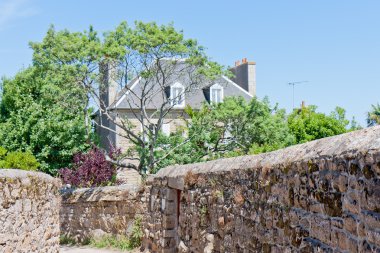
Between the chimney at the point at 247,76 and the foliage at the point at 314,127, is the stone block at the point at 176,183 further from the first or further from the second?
the chimney at the point at 247,76

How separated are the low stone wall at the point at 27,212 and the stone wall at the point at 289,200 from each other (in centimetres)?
213

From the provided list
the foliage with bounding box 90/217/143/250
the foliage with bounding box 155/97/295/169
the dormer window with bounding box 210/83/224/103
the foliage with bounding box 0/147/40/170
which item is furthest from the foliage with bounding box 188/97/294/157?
the dormer window with bounding box 210/83/224/103

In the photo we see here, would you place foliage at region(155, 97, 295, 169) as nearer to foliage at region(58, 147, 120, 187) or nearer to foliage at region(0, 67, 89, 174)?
foliage at region(58, 147, 120, 187)

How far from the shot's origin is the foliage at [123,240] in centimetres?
1368

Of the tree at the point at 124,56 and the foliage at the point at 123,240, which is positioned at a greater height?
the tree at the point at 124,56

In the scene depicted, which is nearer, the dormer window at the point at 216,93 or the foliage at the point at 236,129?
the foliage at the point at 236,129

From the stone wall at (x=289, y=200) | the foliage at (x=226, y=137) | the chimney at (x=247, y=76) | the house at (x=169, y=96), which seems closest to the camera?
the stone wall at (x=289, y=200)

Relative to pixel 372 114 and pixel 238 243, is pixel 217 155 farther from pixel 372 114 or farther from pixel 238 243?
pixel 372 114

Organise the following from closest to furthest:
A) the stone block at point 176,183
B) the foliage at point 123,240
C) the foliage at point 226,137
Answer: the stone block at point 176,183 < the foliage at point 123,240 < the foliage at point 226,137

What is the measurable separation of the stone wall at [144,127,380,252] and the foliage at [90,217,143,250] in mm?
3876

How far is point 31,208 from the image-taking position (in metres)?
9.02

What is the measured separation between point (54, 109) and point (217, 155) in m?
8.66

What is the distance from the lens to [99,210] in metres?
15.6

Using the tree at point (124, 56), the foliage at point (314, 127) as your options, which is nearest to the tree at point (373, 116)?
the foliage at point (314, 127)
